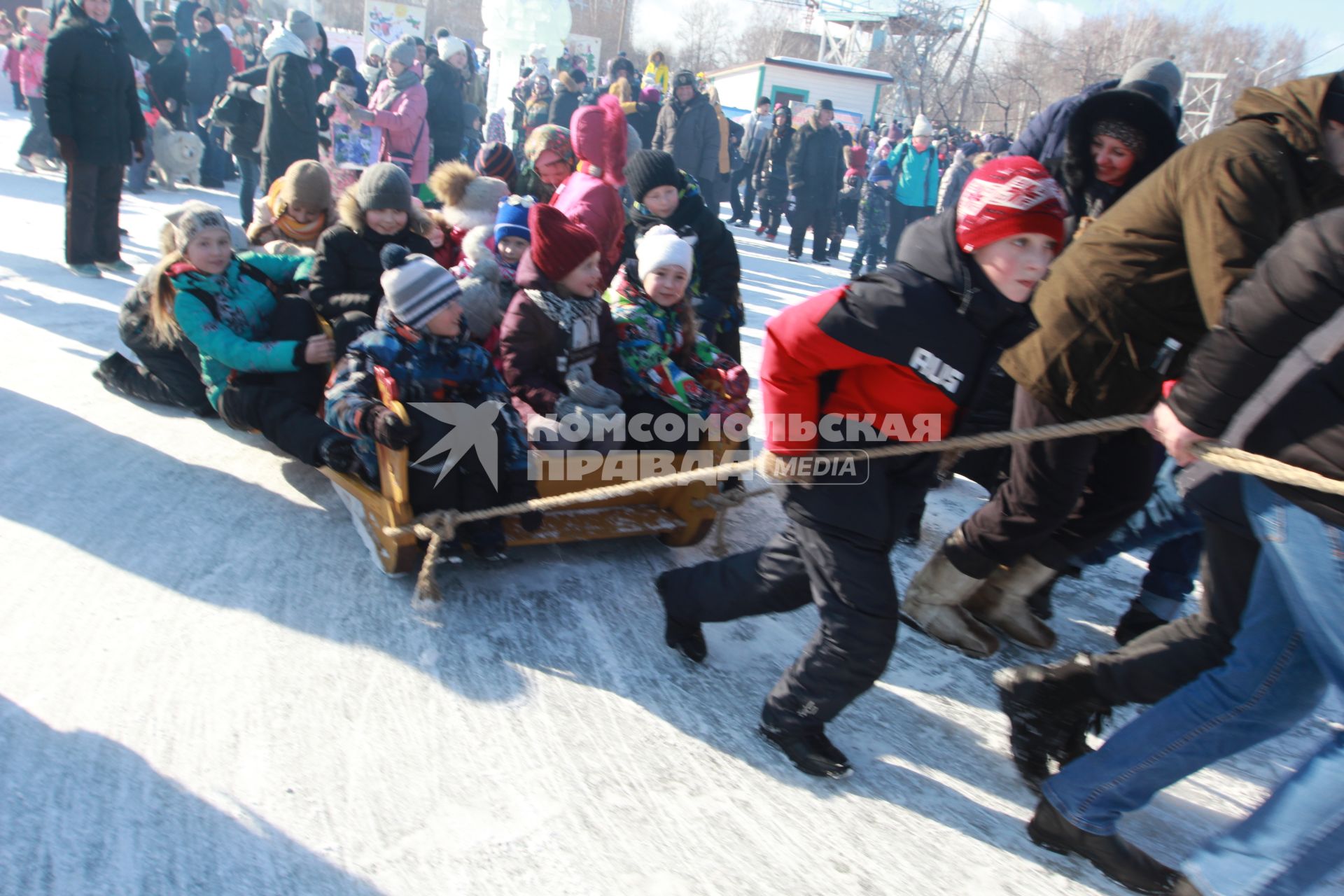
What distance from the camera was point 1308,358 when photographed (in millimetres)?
1566

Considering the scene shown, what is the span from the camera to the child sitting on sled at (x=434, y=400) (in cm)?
300

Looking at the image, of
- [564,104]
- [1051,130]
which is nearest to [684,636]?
[1051,130]

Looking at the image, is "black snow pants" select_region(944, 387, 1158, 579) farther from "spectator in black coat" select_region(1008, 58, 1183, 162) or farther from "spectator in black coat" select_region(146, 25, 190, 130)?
"spectator in black coat" select_region(146, 25, 190, 130)

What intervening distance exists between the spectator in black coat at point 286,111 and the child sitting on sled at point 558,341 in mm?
4862

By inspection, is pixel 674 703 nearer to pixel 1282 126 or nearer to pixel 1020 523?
pixel 1020 523

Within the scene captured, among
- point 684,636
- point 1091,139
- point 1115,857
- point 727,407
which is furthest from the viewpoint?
point 727,407

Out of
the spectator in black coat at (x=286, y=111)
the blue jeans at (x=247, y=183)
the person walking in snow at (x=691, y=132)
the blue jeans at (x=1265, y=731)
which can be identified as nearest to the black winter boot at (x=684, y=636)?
the blue jeans at (x=1265, y=731)

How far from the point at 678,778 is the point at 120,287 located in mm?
5781

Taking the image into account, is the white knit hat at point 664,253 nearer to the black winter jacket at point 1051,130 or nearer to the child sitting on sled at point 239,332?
the child sitting on sled at point 239,332

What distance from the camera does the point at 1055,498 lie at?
2.63 metres

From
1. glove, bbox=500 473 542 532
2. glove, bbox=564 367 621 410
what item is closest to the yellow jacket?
glove, bbox=564 367 621 410

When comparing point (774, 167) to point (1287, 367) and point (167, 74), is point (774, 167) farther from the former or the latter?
point (1287, 367)

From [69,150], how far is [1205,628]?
7017mm

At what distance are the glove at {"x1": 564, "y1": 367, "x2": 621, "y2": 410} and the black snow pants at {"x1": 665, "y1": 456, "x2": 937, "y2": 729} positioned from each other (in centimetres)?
116
